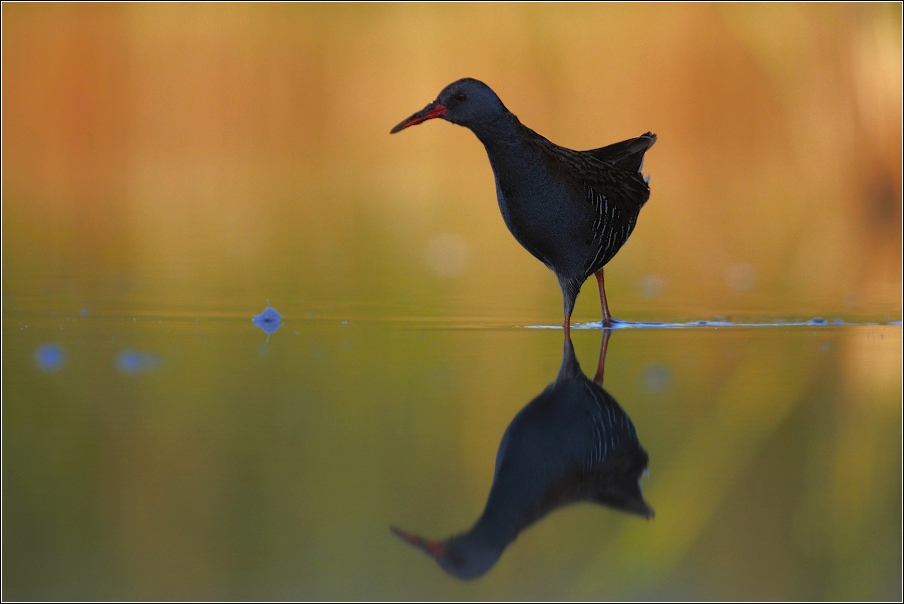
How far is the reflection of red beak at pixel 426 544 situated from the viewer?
6.85ft

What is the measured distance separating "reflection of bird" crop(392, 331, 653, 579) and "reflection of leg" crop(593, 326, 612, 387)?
28 cm

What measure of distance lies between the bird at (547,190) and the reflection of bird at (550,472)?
4.46 ft

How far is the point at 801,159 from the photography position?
1386 cm

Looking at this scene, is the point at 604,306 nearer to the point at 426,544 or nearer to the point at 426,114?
the point at 426,114

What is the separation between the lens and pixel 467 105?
4445mm

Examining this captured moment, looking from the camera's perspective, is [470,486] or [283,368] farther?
[283,368]

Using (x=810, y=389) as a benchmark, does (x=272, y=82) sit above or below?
above

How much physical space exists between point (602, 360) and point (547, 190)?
814 mm

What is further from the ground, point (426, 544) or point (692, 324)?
point (426, 544)

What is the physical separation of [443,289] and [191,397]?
2.75 metres

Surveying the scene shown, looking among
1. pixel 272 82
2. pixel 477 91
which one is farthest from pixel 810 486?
pixel 272 82

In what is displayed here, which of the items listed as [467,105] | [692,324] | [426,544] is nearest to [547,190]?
[467,105]

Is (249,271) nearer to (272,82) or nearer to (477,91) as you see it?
(477,91)

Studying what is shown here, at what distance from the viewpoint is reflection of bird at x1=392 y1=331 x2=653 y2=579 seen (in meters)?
2.14
